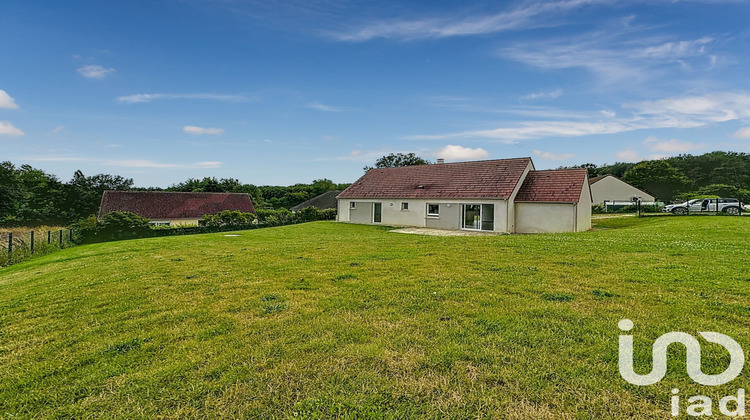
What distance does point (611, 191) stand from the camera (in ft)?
172

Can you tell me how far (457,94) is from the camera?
82.7 feet

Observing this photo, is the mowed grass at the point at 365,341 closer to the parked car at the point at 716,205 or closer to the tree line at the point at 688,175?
the parked car at the point at 716,205

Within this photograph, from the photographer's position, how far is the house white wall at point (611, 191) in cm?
5150

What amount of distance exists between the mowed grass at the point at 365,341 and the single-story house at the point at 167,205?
38.8 m

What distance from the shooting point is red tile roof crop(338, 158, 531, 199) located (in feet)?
80.3

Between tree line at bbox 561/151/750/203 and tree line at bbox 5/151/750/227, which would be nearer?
tree line at bbox 5/151/750/227

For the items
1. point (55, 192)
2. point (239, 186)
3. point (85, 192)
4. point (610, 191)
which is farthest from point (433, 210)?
point (55, 192)

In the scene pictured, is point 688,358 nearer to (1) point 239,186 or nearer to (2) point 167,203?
(2) point 167,203

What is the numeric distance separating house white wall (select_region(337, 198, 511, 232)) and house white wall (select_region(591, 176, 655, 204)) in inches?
1483

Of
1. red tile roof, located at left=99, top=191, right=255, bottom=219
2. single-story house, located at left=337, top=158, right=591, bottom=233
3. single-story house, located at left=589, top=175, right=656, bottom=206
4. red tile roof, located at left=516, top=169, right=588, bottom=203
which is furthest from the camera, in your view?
single-story house, located at left=589, top=175, right=656, bottom=206

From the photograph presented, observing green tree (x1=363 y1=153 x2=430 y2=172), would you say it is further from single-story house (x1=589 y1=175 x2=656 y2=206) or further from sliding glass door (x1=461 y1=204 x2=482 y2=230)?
sliding glass door (x1=461 y1=204 x2=482 y2=230)

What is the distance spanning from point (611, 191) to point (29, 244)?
217 feet

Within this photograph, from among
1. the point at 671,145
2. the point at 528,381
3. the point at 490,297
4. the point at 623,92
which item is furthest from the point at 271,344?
the point at 671,145

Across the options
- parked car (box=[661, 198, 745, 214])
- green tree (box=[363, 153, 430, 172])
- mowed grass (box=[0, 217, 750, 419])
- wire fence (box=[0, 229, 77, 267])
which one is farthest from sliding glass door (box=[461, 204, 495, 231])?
green tree (box=[363, 153, 430, 172])
